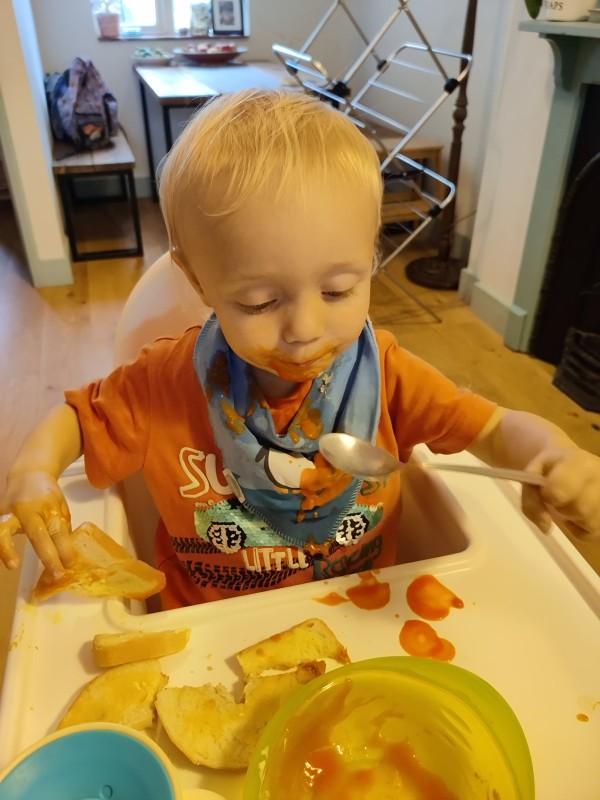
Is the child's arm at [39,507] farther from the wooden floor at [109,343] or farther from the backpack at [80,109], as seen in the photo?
the backpack at [80,109]

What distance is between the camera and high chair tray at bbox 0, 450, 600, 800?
53 cm

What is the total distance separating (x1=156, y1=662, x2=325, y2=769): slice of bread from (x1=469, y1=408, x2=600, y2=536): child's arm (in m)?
0.24

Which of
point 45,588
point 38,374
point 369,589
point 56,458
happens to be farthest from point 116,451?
point 38,374

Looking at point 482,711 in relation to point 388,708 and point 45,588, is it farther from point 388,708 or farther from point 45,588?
point 45,588

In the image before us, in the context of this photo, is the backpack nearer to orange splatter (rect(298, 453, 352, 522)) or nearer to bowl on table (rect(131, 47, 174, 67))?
bowl on table (rect(131, 47, 174, 67))

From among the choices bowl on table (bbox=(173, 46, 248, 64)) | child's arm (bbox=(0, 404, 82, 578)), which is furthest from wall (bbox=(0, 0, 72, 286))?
child's arm (bbox=(0, 404, 82, 578))

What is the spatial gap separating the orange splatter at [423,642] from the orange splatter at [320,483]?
17cm

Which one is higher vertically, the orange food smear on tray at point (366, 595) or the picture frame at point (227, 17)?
the picture frame at point (227, 17)

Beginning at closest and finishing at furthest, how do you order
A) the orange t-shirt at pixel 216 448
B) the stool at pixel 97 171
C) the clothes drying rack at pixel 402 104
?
the orange t-shirt at pixel 216 448
the clothes drying rack at pixel 402 104
the stool at pixel 97 171

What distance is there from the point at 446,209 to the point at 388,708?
2.55 metres

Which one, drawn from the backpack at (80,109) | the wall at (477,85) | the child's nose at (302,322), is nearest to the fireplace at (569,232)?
the wall at (477,85)

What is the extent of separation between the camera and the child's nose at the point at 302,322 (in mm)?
560

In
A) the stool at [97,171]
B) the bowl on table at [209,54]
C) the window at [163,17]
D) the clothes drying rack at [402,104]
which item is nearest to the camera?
the clothes drying rack at [402,104]

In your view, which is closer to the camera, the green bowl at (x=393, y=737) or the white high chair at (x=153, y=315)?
the green bowl at (x=393, y=737)
